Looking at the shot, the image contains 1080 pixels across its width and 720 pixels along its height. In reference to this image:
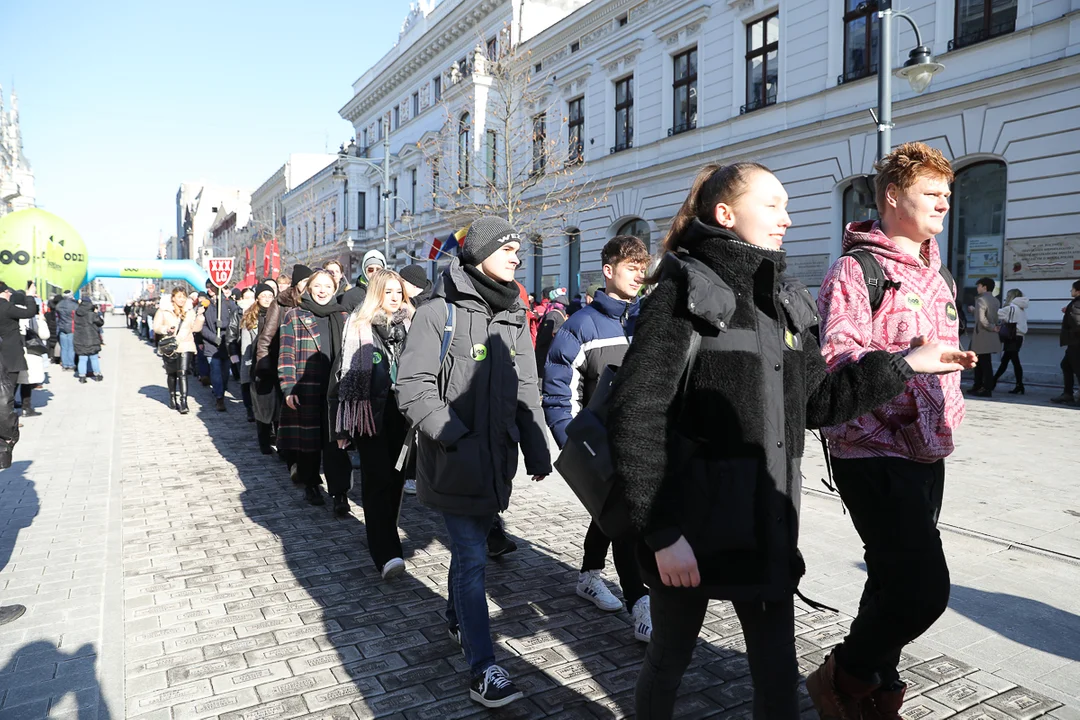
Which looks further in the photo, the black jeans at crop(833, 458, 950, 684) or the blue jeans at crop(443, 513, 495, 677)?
the blue jeans at crop(443, 513, 495, 677)

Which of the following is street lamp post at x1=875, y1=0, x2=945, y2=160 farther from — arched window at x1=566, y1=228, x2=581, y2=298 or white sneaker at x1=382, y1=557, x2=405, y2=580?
arched window at x1=566, y1=228, x2=581, y2=298

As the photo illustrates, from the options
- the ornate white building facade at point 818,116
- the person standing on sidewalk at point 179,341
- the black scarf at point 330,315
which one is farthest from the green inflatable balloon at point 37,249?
the ornate white building facade at point 818,116

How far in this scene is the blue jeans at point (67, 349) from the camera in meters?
19.5

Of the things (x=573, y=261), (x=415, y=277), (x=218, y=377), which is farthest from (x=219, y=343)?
(x=573, y=261)

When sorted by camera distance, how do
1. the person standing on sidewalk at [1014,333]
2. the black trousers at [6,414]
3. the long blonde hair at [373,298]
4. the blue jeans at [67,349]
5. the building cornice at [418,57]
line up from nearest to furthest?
1. the black trousers at [6,414]
2. the long blonde hair at [373,298]
3. the person standing on sidewalk at [1014,333]
4. the blue jeans at [67,349]
5. the building cornice at [418,57]

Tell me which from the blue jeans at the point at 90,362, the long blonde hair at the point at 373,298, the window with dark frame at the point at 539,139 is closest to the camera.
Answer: the long blonde hair at the point at 373,298

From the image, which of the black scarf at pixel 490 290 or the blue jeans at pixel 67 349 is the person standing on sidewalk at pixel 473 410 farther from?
the blue jeans at pixel 67 349

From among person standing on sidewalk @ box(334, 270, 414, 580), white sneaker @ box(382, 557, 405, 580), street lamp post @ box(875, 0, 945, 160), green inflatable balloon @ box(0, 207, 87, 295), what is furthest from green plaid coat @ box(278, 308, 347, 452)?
street lamp post @ box(875, 0, 945, 160)

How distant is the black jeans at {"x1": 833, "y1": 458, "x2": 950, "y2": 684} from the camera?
244 centimetres

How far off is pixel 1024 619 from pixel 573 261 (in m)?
23.7

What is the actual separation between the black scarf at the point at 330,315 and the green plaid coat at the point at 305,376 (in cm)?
2

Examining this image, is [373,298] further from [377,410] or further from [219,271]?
[219,271]

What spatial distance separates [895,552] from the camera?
2.45 metres

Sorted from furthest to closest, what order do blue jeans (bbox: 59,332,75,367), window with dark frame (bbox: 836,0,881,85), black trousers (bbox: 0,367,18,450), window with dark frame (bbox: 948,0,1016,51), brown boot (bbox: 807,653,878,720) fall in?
blue jeans (bbox: 59,332,75,367), window with dark frame (bbox: 836,0,881,85), window with dark frame (bbox: 948,0,1016,51), black trousers (bbox: 0,367,18,450), brown boot (bbox: 807,653,878,720)
